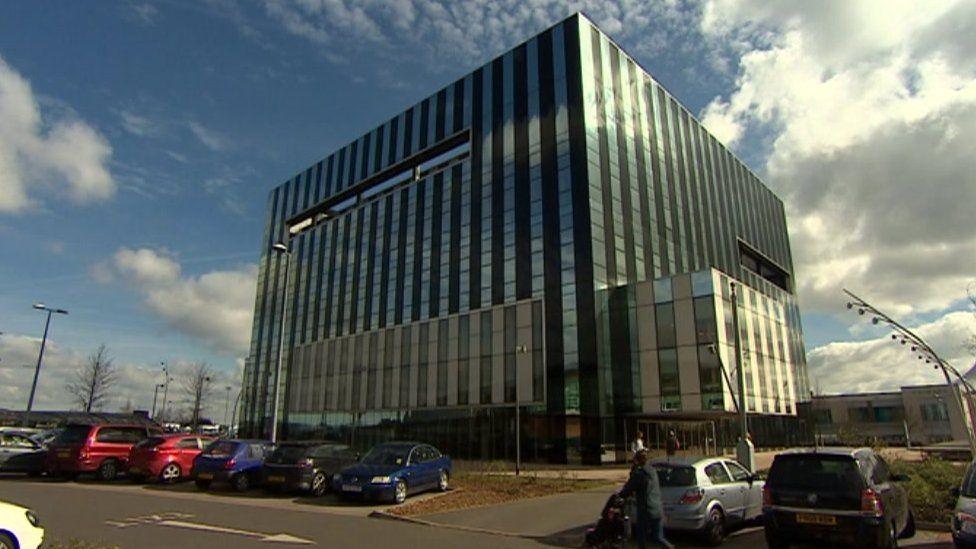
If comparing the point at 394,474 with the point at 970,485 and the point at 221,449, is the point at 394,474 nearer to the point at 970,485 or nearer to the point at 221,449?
the point at 221,449

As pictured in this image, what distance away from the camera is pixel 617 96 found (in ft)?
133

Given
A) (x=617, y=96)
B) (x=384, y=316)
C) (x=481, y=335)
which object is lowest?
(x=481, y=335)

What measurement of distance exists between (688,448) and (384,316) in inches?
1003

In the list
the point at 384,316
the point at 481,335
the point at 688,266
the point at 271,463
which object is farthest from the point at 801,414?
the point at 271,463

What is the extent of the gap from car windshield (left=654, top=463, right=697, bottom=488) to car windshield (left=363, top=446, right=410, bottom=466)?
770 cm

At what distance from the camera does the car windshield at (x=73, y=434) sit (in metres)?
20.8

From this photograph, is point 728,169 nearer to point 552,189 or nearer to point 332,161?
point 552,189

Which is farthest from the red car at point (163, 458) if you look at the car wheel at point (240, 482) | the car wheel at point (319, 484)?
the car wheel at point (319, 484)

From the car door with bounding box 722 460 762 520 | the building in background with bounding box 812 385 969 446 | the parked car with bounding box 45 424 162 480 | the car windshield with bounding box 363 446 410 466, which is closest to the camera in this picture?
the car door with bounding box 722 460 762 520

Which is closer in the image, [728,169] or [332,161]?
[728,169]

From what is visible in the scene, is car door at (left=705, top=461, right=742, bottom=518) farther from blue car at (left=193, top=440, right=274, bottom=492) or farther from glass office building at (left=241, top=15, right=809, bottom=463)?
glass office building at (left=241, top=15, right=809, bottom=463)

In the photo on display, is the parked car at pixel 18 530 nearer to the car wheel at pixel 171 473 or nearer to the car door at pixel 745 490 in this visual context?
the car door at pixel 745 490

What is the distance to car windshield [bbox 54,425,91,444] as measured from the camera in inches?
818

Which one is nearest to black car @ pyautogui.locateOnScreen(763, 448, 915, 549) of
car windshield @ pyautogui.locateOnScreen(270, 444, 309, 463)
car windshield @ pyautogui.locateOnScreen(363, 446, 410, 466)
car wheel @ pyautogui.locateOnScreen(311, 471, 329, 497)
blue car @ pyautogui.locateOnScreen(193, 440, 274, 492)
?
car windshield @ pyautogui.locateOnScreen(363, 446, 410, 466)
